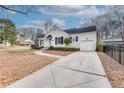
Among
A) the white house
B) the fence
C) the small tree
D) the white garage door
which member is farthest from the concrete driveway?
the fence

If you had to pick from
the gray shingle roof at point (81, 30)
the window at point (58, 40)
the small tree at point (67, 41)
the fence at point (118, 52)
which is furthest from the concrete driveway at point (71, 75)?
the fence at point (118, 52)

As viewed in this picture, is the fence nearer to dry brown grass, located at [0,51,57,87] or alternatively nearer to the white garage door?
the white garage door

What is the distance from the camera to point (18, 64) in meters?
5.66

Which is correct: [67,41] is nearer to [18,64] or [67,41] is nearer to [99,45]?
[99,45]

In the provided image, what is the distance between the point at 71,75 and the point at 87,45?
4.49 ft

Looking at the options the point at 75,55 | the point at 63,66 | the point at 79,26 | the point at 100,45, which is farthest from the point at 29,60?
the point at 100,45

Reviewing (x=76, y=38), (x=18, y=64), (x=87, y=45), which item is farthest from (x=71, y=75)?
(x=18, y=64)

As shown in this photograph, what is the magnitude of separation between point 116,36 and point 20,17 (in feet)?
9.51

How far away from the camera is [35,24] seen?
576 centimetres

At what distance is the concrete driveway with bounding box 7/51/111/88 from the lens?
166 inches

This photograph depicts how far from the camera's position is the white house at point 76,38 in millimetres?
5929

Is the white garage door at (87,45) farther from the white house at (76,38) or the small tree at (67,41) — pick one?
the small tree at (67,41)

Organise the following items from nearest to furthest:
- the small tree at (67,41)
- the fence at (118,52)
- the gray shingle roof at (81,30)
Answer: the gray shingle roof at (81,30) → the small tree at (67,41) → the fence at (118,52)
